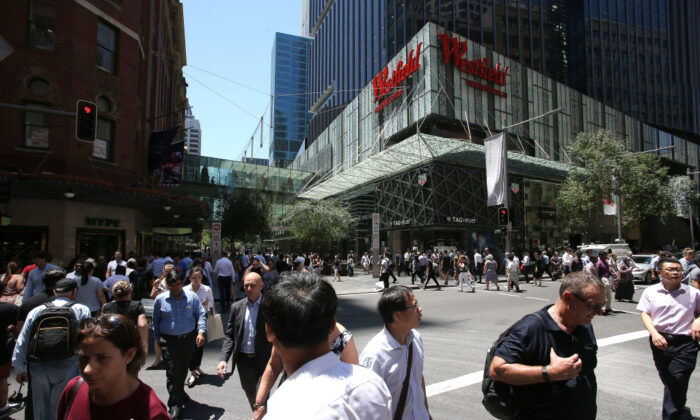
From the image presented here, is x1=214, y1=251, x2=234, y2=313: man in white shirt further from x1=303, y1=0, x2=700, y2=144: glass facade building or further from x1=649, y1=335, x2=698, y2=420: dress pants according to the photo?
x1=303, y1=0, x2=700, y2=144: glass facade building

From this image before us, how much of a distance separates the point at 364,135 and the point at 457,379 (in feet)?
140

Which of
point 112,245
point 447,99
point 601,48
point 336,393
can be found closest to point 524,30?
point 601,48

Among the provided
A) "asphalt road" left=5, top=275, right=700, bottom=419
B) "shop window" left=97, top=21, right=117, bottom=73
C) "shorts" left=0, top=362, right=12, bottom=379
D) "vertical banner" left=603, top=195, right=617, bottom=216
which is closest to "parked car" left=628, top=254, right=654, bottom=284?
"asphalt road" left=5, top=275, right=700, bottom=419

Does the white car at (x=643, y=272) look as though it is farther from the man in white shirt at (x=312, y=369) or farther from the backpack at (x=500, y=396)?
the man in white shirt at (x=312, y=369)

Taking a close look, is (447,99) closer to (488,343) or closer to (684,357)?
(488,343)

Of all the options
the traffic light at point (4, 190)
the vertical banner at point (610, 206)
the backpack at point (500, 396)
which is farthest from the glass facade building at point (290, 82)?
the backpack at point (500, 396)

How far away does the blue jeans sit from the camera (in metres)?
3.66

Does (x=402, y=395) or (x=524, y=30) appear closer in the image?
(x=402, y=395)

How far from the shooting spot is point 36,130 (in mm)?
15773

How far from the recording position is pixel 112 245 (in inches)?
720

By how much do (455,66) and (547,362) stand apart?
3893cm

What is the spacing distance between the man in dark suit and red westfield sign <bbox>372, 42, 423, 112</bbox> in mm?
36565

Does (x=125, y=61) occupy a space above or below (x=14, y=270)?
above

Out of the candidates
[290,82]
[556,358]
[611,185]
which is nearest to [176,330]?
[556,358]
